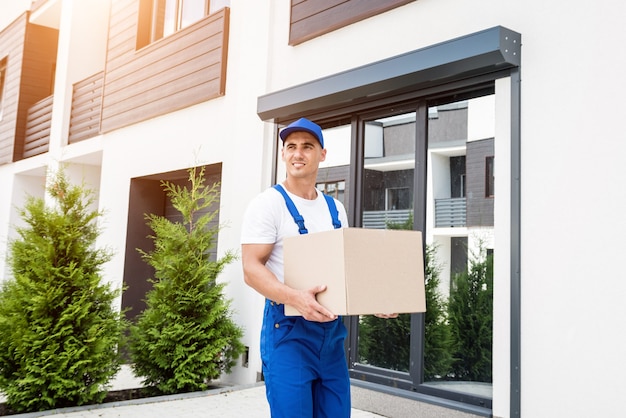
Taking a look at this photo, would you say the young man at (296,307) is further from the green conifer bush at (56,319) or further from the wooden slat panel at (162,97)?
the wooden slat panel at (162,97)

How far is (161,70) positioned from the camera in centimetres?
864

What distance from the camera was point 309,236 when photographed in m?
2.20

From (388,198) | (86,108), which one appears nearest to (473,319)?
(388,198)

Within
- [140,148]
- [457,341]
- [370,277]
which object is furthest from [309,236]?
[140,148]

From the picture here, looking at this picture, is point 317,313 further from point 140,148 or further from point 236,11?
point 140,148

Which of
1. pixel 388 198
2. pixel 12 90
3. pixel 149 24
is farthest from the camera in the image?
pixel 12 90

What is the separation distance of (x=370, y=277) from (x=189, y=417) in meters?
3.36

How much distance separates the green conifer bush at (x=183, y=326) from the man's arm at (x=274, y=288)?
374 cm

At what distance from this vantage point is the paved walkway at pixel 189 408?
4.91 meters

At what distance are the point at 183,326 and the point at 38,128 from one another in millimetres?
8589

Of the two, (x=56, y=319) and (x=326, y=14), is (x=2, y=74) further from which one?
(x=326, y=14)

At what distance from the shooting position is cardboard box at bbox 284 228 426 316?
2.08m

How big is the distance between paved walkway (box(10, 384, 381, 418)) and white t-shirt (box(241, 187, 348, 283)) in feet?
9.21

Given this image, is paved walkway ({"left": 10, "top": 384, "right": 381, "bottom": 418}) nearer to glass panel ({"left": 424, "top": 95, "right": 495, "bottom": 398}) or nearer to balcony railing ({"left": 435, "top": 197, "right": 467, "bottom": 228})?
glass panel ({"left": 424, "top": 95, "right": 495, "bottom": 398})
